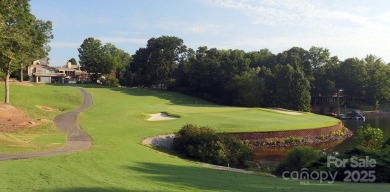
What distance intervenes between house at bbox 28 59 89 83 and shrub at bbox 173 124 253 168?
8912 centimetres

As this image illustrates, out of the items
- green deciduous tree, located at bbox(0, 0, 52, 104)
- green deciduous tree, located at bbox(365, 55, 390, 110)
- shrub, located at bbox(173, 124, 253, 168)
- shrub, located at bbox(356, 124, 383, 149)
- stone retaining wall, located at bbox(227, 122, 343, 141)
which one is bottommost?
stone retaining wall, located at bbox(227, 122, 343, 141)

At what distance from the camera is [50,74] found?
122750 millimetres

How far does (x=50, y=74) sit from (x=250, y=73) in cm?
6622

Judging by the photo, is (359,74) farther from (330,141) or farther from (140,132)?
(140,132)

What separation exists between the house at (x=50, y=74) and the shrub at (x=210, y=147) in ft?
292

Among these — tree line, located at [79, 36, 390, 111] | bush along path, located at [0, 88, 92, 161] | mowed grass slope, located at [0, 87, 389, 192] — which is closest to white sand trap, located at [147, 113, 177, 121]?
bush along path, located at [0, 88, 92, 161]

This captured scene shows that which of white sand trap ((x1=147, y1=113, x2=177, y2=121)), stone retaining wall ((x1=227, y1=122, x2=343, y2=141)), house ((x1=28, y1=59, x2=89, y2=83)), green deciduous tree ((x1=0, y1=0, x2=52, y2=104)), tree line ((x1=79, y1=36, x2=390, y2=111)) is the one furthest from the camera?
house ((x1=28, y1=59, x2=89, y2=83))

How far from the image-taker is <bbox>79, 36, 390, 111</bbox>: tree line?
8519cm

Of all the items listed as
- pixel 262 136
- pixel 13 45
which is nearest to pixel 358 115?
pixel 262 136

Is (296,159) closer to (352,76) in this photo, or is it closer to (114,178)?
(114,178)

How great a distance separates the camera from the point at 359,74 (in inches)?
4188

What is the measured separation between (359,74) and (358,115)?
25.4 meters

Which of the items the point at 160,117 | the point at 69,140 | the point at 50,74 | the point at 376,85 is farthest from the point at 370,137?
the point at 50,74

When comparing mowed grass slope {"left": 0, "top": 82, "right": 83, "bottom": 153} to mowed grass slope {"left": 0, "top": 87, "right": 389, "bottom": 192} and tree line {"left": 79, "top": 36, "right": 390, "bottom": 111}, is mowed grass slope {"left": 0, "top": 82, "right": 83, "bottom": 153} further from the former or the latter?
tree line {"left": 79, "top": 36, "right": 390, "bottom": 111}
